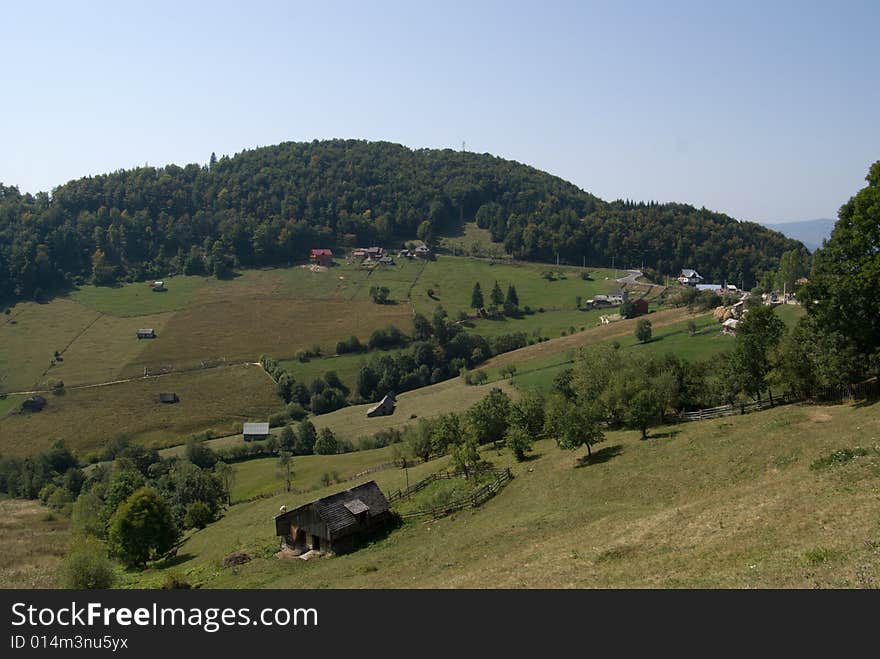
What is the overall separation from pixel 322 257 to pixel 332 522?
474 feet

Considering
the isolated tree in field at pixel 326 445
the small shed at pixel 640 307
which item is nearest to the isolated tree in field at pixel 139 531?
the isolated tree in field at pixel 326 445

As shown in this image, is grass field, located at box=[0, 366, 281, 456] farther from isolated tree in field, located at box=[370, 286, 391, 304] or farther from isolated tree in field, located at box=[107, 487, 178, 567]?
isolated tree in field, located at box=[107, 487, 178, 567]

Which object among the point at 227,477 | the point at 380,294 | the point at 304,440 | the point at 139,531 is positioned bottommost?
the point at 227,477

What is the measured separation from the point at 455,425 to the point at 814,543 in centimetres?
3807

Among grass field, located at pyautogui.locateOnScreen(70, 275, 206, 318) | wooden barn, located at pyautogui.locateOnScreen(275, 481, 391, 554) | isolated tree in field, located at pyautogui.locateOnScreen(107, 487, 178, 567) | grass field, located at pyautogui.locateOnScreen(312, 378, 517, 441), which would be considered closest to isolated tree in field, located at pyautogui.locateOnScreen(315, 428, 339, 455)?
grass field, located at pyautogui.locateOnScreen(312, 378, 517, 441)

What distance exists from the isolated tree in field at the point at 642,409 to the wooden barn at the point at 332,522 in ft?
59.6

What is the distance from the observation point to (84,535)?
172 ft

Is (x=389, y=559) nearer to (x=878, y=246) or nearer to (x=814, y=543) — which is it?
(x=814, y=543)

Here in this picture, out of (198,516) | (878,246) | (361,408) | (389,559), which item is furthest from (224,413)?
(878,246)

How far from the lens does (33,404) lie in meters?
96.9

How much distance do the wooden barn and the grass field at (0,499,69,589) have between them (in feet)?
45.3

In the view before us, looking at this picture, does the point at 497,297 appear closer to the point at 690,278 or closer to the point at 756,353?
the point at 690,278

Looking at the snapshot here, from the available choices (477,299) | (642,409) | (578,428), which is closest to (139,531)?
(578,428)

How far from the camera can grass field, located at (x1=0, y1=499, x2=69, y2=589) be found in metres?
42.6
